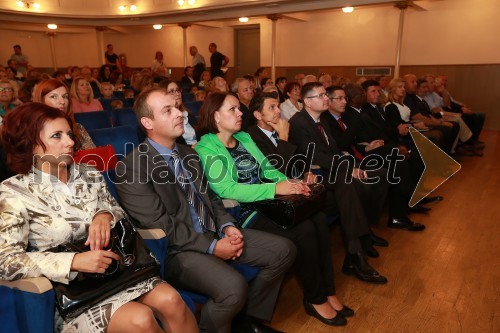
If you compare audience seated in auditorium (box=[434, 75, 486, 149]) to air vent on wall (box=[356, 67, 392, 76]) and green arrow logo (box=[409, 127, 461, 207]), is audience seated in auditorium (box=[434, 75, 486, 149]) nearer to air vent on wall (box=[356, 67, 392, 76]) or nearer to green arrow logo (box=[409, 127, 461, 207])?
green arrow logo (box=[409, 127, 461, 207])

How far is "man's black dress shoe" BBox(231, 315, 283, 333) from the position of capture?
75.7 inches

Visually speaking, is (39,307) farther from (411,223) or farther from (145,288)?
(411,223)

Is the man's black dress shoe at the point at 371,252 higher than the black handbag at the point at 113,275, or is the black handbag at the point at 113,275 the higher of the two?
the black handbag at the point at 113,275

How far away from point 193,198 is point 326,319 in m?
0.99

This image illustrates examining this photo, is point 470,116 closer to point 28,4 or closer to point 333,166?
point 333,166

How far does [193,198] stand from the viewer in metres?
1.89

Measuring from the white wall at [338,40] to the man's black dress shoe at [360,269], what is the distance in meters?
7.40

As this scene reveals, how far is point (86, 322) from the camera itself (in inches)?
51.6

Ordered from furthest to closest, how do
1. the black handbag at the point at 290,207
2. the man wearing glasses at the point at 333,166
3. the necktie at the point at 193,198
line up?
the man wearing glasses at the point at 333,166
the black handbag at the point at 290,207
the necktie at the point at 193,198

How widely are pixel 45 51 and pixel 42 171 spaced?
44.2ft

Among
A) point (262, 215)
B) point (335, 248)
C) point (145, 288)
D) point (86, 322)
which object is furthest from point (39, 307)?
point (335, 248)

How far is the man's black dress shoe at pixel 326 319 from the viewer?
2025 millimetres

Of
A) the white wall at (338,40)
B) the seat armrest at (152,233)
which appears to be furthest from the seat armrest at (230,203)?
the white wall at (338,40)

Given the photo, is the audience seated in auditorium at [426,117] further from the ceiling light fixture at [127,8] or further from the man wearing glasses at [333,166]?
the ceiling light fixture at [127,8]
